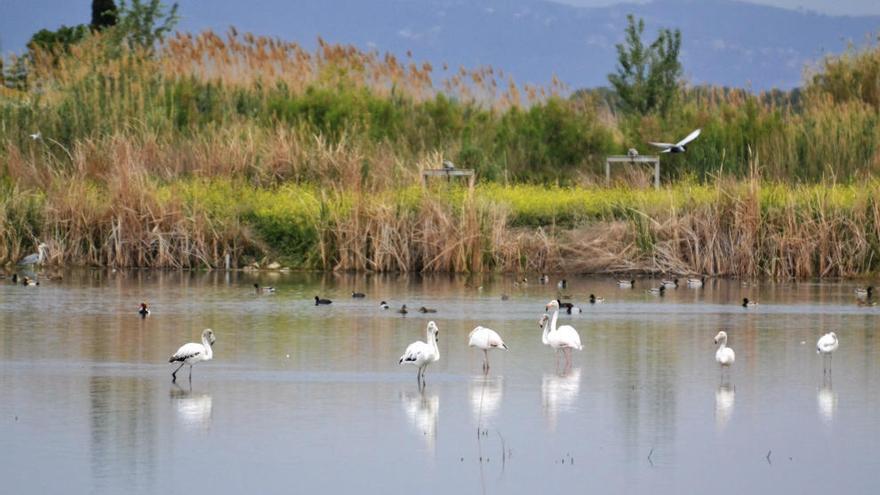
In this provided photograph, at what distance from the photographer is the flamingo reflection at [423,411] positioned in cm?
1277

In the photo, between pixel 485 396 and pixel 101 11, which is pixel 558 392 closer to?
pixel 485 396

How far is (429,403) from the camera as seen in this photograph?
46.1ft

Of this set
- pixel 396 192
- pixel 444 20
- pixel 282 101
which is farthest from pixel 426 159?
pixel 444 20

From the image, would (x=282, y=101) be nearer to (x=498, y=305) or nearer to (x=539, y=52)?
(x=498, y=305)

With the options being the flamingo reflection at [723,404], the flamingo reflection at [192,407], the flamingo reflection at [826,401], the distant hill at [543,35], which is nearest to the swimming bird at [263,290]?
the flamingo reflection at [192,407]

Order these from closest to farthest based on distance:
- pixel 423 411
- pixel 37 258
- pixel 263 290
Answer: pixel 423 411, pixel 263 290, pixel 37 258

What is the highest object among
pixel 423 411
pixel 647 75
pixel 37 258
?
pixel 647 75

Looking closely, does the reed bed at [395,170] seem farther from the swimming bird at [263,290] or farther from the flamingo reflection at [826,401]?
the flamingo reflection at [826,401]

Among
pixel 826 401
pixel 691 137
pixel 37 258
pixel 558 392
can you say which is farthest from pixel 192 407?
pixel 691 137

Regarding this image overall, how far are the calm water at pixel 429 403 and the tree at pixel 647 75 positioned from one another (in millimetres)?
14837

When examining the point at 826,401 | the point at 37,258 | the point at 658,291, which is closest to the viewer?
the point at 826,401

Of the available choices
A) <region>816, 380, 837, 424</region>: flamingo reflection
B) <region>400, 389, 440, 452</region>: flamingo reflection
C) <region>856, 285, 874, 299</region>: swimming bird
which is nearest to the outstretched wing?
<region>856, 285, 874, 299</region>: swimming bird

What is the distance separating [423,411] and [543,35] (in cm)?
17848

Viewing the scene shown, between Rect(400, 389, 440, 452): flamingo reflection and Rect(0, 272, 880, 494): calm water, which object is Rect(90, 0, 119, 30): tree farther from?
Rect(400, 389, 440, 452): flamingo reflection
